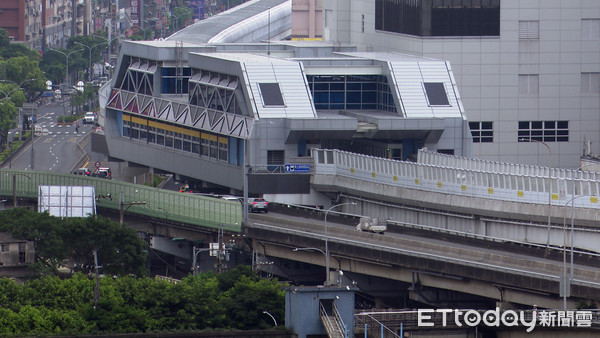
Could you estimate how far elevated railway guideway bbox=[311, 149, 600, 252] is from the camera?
13225 centimetres

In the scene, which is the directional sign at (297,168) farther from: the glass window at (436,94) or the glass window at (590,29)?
the glass window at (590,29)

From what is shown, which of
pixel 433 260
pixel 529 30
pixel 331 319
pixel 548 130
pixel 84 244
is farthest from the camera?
pixel 548 130

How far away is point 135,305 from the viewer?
11750 centimetres

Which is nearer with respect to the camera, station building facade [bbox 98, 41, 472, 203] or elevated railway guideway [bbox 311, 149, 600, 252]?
elevated railway guideway [bbox 311, 149, 600, 252]

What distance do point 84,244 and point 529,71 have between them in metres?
56.4

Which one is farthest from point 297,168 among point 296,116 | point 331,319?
point 331,319

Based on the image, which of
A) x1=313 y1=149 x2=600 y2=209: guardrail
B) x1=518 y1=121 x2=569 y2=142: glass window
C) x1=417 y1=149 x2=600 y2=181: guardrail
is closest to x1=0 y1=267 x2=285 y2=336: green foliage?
x1=313 y1=149 x2=600 y2=209: guardrail

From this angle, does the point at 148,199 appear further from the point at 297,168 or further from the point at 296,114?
the point at 296,114

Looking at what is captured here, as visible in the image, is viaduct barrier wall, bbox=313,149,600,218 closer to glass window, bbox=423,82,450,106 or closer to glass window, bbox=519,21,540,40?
glass window, bbox=423,82,450,106

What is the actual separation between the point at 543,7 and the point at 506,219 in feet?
145

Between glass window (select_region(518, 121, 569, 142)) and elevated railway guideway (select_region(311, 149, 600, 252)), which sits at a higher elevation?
glass window (select_region(518, 121, 569, 142))
